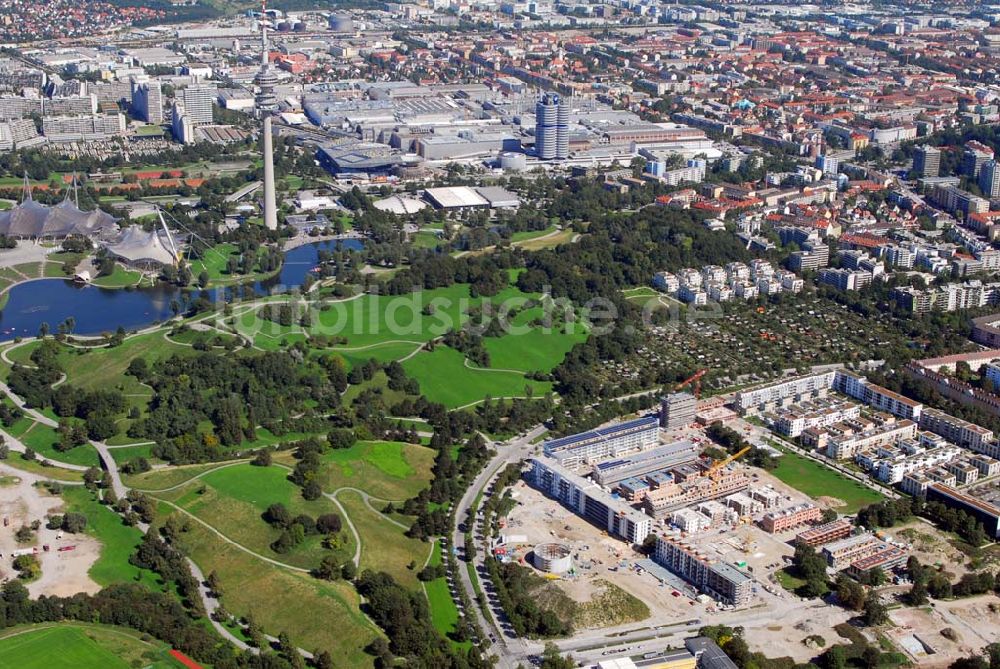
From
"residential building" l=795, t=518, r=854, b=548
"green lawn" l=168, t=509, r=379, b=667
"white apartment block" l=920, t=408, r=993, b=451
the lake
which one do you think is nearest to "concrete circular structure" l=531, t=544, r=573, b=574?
"green lawn" l=168, t=509, r=379, b=667

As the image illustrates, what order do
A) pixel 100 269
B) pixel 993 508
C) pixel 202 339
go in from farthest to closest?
1. pixel 100 269
2. pixel 202 339
3. pixel 993 508

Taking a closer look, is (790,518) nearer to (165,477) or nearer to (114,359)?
(165,477)

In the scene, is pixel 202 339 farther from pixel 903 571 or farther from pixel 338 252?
pixel 903 571

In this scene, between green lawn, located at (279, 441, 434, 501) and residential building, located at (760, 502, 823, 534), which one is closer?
residential building, located at (760, 502, 823, 534)

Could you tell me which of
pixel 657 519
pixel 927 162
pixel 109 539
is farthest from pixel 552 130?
pixel 109 539

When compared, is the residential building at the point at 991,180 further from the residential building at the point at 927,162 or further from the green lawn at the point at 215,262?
the green lawn at the point at 215,262

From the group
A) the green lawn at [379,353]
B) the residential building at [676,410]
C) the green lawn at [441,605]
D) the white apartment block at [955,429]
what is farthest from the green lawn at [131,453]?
the white apartment block at [955,429]

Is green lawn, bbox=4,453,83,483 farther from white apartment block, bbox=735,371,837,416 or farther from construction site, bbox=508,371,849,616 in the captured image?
white apartment block, bbox=735,371,837,416

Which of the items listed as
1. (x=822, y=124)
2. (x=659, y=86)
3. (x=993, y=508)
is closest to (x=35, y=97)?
(x=659, y=86)
